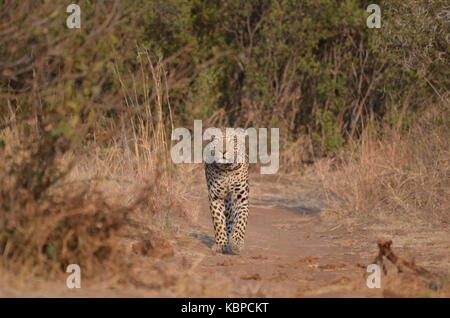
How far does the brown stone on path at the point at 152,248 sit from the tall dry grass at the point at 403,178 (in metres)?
3.71

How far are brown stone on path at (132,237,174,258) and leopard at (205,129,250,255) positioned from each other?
1.26 metres

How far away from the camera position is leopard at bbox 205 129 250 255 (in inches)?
377

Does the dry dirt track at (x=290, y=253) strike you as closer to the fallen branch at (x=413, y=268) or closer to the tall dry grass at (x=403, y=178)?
the fallen branch at (x=413, y=268)

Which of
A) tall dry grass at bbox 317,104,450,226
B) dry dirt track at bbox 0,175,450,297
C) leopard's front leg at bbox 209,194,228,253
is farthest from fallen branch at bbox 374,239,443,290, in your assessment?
tall dry grass at bbox 317,104,450,226

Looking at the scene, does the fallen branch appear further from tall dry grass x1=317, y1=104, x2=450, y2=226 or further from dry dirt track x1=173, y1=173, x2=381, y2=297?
tall dry grass x1=317, y1=104, x2=450, y2=226

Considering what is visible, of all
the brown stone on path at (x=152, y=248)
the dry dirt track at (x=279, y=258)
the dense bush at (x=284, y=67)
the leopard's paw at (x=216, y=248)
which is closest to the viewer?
the dry dirt track at (x=279, y=258)

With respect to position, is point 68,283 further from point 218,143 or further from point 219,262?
point 218,143

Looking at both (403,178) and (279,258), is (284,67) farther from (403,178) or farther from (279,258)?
(279,258)

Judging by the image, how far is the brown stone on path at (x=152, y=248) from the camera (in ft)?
26.2

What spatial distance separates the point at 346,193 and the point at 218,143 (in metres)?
3.23

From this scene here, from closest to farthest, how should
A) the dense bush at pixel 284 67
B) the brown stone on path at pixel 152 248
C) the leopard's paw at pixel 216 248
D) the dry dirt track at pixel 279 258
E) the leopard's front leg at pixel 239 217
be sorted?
the dry dirt track at pixel 279 258 → the brown stone on path at pixel 152 248 → the leopard's paw at pixel 216 248 → the leopard's front leg at pixel 239 217 → the dense bush at pixel 284 67

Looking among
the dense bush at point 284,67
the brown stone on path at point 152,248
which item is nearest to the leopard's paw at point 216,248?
the brown stone on path at point 152,248

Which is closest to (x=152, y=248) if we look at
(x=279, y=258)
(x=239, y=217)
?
(x=279, y=258)
